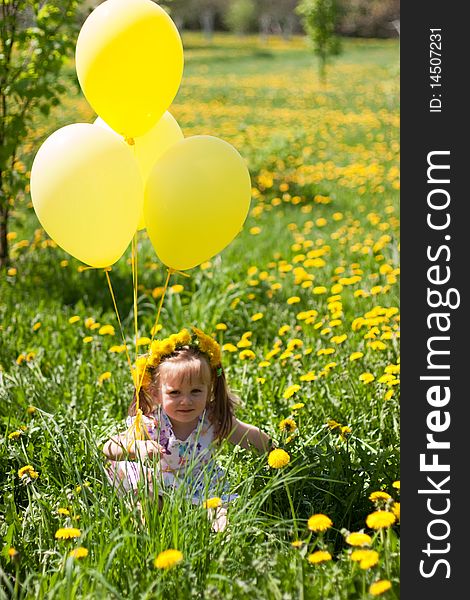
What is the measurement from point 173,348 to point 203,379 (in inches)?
5.8

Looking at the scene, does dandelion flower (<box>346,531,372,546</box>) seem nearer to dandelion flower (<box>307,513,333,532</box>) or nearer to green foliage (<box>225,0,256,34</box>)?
dandelion flower (<box>307,513,333,532</box>)

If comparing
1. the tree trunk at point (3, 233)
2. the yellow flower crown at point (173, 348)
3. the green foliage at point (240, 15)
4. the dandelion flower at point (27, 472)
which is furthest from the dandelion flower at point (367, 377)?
the green foliage at point (240, 15)

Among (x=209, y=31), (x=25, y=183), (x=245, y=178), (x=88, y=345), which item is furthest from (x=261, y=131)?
(x=209, y=31)

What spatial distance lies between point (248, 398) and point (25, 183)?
223 centimetres

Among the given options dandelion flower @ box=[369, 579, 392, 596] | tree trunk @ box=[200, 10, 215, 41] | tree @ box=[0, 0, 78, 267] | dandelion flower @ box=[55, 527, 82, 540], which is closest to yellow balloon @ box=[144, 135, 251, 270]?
dandelion flower @ box=[55, 527, 82, 540]

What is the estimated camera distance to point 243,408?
131 inches

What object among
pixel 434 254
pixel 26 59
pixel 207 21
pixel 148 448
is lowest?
pixel 148 448

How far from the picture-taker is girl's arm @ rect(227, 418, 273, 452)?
9.20ft

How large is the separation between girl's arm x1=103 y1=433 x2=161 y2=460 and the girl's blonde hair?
15 centimetres

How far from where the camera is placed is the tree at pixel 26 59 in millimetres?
4734

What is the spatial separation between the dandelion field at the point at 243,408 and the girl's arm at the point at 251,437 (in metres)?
0.05

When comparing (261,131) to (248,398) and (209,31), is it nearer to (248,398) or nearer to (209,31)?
(248,398)

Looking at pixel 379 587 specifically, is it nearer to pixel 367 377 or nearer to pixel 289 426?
pixel 289 426

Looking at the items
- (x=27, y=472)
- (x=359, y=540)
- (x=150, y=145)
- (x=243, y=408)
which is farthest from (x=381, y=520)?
(x=150, y=145)
